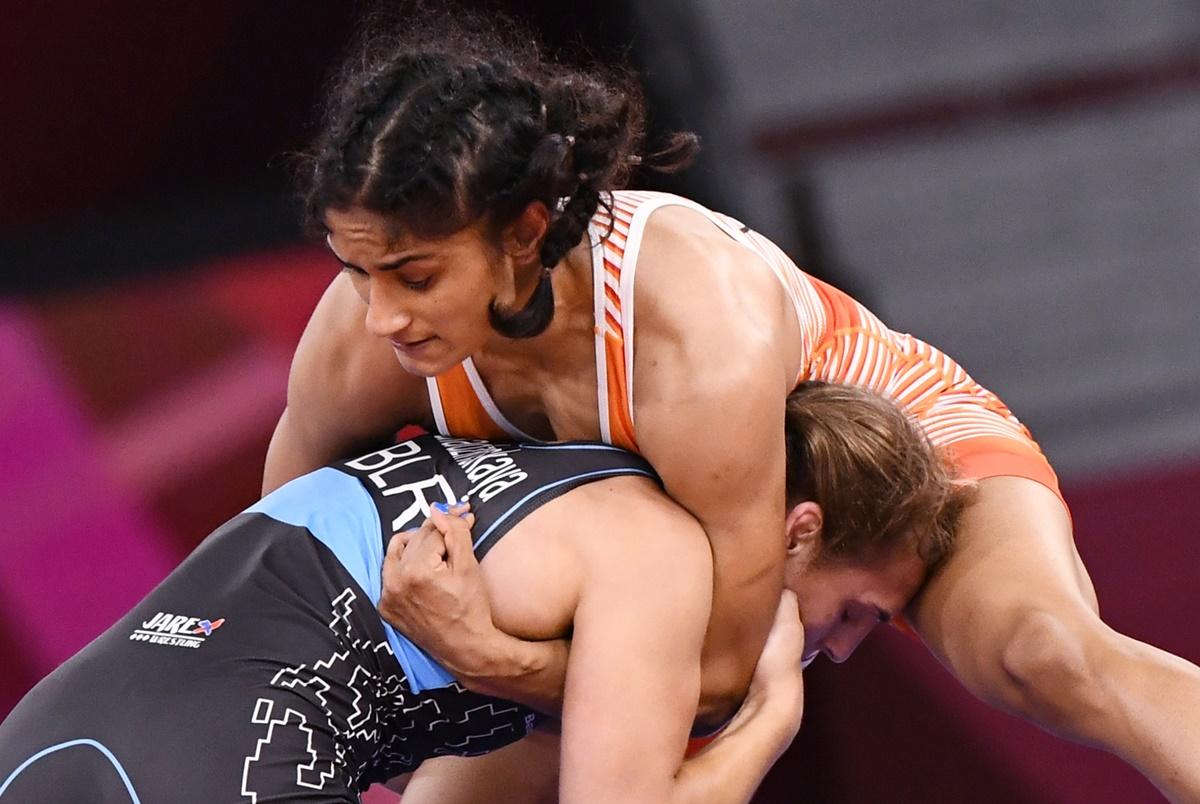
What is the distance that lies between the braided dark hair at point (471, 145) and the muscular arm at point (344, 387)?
0.67 ft

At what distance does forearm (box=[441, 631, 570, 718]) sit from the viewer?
1.68m

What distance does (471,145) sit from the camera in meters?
1.67

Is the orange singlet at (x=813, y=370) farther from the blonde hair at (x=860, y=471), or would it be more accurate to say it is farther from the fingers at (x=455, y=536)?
the fingers at (x=455, y=536)

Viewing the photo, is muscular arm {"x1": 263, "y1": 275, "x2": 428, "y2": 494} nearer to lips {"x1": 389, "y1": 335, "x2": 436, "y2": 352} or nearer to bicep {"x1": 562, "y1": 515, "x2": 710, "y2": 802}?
lips {"x1": 389, "y1": 335, "x2": 436, "y2": 352}

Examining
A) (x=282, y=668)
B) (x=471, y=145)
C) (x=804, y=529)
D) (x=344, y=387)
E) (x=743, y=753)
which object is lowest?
(x=743, y=753)

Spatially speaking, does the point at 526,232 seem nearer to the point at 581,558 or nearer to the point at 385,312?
the point at 385,312

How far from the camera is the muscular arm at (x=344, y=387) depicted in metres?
1.96

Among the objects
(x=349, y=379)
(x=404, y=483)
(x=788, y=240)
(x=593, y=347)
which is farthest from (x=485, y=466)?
(x=788, y=240)

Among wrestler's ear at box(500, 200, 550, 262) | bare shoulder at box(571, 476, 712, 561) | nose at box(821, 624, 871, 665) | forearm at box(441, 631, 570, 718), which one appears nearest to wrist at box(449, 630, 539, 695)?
forearm at box(441, 631, 570, 718)

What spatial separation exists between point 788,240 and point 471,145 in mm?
2046

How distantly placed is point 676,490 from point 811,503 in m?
0.21

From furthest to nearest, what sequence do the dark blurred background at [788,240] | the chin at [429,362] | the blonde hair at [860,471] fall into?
the dark blurred background at [788,240]
the blonde hair at [860,471]
the chin at [429,362]

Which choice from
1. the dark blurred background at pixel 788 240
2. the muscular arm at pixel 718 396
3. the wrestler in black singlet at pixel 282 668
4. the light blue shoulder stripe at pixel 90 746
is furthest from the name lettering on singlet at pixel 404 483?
the dark blurred background at pixel 788 240

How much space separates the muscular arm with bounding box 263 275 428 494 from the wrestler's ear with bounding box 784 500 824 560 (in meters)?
0.46
